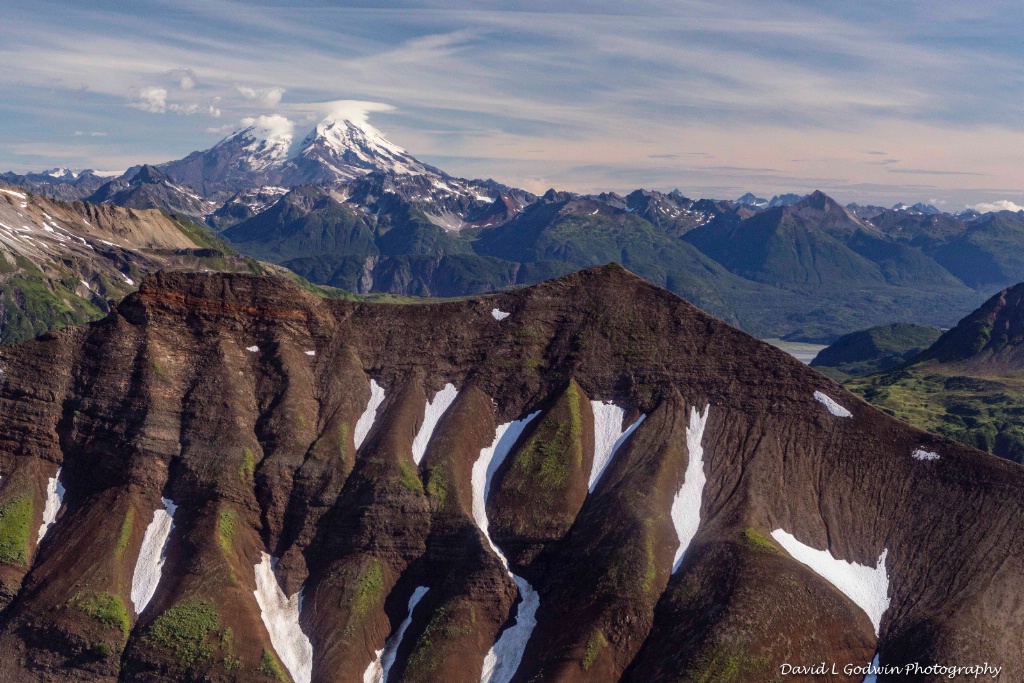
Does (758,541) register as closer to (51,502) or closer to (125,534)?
(125,534)

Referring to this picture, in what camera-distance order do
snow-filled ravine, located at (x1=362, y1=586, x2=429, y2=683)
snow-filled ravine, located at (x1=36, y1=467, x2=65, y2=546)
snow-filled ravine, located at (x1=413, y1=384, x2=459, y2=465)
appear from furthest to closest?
snow-filled ravine, located at (x1=413, y1=384, x2=459, y2=465)
snow-filled ravine, located at (x1=36, y1=467, x2=65, y2=546)
snow-filled ravine, located at (x1=362, y1=586, x2=429, y2=683)

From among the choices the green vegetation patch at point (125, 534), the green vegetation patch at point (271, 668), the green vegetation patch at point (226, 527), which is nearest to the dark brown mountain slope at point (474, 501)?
the green vegetation patch at point (125, 534)

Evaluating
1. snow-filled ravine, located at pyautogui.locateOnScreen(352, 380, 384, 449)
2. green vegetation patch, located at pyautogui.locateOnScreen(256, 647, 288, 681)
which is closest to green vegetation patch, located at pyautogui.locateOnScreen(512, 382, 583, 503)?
snow-filled ravine, located at pyautogui.locateOnScreen(352, 380, 384, 449)

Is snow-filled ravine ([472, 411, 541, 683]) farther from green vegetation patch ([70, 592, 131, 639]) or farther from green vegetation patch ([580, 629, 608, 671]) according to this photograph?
green vegetation patch ([70, 592, 131, 639])

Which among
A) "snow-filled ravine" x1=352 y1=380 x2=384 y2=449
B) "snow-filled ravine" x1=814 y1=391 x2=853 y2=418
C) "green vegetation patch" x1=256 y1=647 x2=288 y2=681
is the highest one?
"snow-filled ravine" x1=814 y1=391 x2=853 y2=418

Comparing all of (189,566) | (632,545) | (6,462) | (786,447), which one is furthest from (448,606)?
(6,462)

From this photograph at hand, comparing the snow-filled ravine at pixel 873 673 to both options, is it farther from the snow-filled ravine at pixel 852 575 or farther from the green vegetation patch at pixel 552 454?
the green vegetation patch at pixel 552 454
